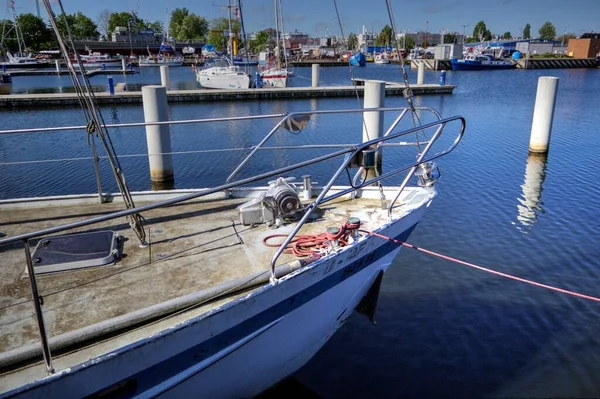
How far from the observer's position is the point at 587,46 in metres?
81.8

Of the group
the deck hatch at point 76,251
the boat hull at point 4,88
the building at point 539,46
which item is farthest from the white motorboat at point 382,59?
the deck hatch at point 76,251

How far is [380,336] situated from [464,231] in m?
4.49

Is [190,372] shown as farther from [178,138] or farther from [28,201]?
[178,138]

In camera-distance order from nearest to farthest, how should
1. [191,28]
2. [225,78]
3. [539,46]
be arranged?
1. [225,78]
2. [539,46]
3. [191,28]

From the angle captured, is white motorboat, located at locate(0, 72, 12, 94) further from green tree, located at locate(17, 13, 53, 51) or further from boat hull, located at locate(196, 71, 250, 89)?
green tree, located at locate(17, 13, 53, 51)

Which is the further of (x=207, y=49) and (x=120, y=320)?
(x=207, y=49)

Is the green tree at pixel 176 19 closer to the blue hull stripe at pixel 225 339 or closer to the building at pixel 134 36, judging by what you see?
the building at pixel 134 36

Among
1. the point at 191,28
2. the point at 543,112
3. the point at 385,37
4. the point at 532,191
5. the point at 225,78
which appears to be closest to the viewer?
the point at 532,191

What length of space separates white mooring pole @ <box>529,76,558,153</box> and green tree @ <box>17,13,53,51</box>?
334 feet

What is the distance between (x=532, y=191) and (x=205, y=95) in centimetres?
2342

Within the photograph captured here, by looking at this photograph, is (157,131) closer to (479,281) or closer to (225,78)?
(479,281)

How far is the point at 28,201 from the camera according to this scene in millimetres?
6445

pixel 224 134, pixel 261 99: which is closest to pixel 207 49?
pixel 261 99

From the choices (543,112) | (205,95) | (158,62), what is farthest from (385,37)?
(543,112)
